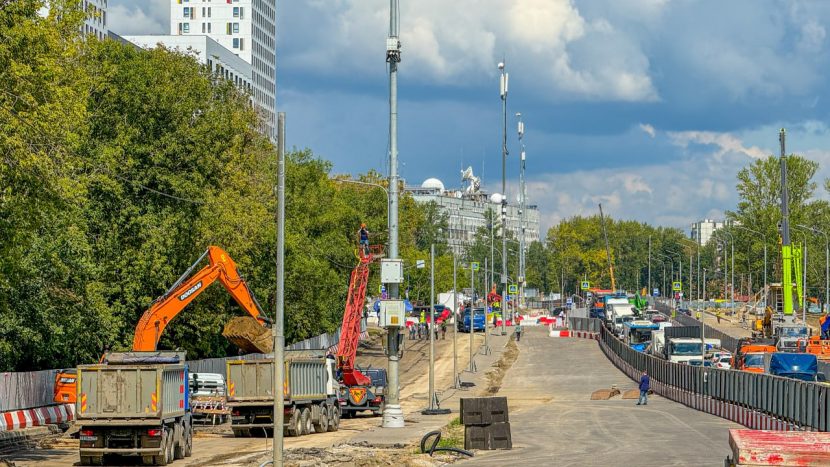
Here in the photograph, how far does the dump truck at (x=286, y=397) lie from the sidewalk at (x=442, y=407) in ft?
10.1

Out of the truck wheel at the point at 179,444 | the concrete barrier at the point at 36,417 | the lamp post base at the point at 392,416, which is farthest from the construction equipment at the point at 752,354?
the truck wheel at the point at 179,444

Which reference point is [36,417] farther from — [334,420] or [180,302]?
[334,420]

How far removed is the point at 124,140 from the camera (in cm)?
5709

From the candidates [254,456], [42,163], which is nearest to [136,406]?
[254,456]

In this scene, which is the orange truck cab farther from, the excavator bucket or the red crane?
the red crane

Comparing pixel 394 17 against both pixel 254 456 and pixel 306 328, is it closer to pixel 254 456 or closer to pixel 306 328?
pixel 254 456

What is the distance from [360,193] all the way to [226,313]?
2514 inches

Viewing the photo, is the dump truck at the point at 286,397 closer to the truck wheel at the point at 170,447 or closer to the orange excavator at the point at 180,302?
the orange excavator at the point at 180,302

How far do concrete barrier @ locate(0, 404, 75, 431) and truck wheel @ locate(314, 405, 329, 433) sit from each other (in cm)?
916

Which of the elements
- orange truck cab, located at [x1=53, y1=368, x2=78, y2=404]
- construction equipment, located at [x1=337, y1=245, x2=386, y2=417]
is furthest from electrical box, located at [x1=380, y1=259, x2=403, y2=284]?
construction equipment, located at [x1=337, y1=245, x2=386, y2=417]

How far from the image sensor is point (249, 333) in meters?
52.6

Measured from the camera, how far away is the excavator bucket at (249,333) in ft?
172

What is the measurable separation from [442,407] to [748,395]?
16616mm

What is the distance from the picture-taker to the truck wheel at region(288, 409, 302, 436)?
141 ft
